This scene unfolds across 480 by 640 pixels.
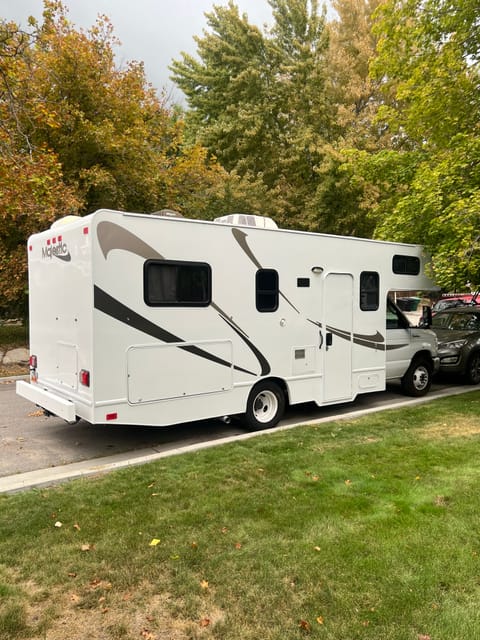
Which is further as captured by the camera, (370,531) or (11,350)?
(11,350)

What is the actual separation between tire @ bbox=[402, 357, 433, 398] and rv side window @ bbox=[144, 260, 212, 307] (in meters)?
4.90

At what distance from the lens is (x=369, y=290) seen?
819 cm

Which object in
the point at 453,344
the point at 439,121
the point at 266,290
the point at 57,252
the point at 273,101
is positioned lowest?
the point at 453,344

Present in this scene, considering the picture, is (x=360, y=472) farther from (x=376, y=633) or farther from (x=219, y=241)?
(x=219, y=241)

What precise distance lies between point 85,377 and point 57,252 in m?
1.67

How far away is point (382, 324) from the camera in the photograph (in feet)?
27.5

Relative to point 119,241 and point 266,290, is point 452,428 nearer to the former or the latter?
point 266,290

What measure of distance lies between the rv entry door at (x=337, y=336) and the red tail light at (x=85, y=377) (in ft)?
11.8

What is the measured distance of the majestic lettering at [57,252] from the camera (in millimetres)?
5848

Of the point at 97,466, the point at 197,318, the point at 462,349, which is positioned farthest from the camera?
the point at 462,349

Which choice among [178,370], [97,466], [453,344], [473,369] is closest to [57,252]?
[178,370]

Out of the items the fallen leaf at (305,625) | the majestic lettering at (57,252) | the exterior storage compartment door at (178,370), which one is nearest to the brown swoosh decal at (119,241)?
the majestic lettering at (57,252)

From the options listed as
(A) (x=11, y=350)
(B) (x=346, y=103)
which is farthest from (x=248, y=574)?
(B) (x=346, y=103)

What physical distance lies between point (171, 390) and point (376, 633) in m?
3.68
